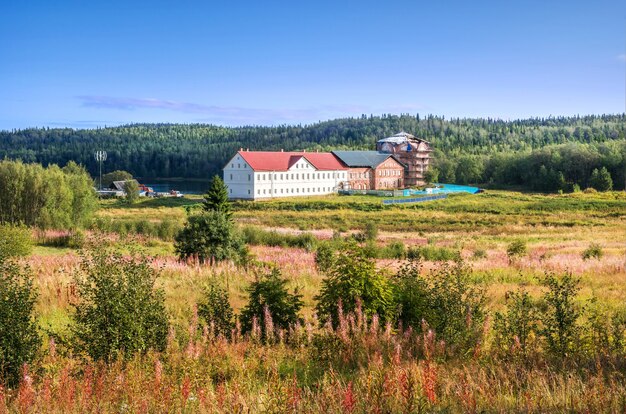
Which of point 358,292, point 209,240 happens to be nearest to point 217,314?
point 358,292

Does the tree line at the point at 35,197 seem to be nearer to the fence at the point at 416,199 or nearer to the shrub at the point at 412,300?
the shrub at the point at 412,300

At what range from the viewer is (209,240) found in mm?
21203

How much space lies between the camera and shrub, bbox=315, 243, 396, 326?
974 cm

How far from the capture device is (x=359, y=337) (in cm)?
852

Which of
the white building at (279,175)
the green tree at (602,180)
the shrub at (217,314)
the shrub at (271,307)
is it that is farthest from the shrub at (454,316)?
the green tree at (602,180)

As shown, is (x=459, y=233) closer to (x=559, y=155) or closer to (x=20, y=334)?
(x=20, y=334)

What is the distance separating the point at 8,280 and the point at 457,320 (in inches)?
270

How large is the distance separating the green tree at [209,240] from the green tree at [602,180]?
8628cm

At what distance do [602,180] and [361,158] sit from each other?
39.7 metres

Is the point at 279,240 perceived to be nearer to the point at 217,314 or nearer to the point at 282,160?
the point at 217,314

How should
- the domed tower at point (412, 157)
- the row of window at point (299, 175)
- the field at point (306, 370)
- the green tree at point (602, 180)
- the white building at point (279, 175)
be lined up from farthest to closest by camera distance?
the domed tower at point (412, 157) → the green tree at point (602, 180) → the row of window at point (299, 175) → the white building at point (279, 175) → the field at point (306, 370)

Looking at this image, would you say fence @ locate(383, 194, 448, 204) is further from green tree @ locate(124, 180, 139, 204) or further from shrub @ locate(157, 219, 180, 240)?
shrub @ locate(157, 219, 180, 240)

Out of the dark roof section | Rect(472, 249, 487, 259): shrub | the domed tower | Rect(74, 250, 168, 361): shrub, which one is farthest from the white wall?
Rect(74, 250, 168, 361): shrub

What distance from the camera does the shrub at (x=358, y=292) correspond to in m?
9.74
